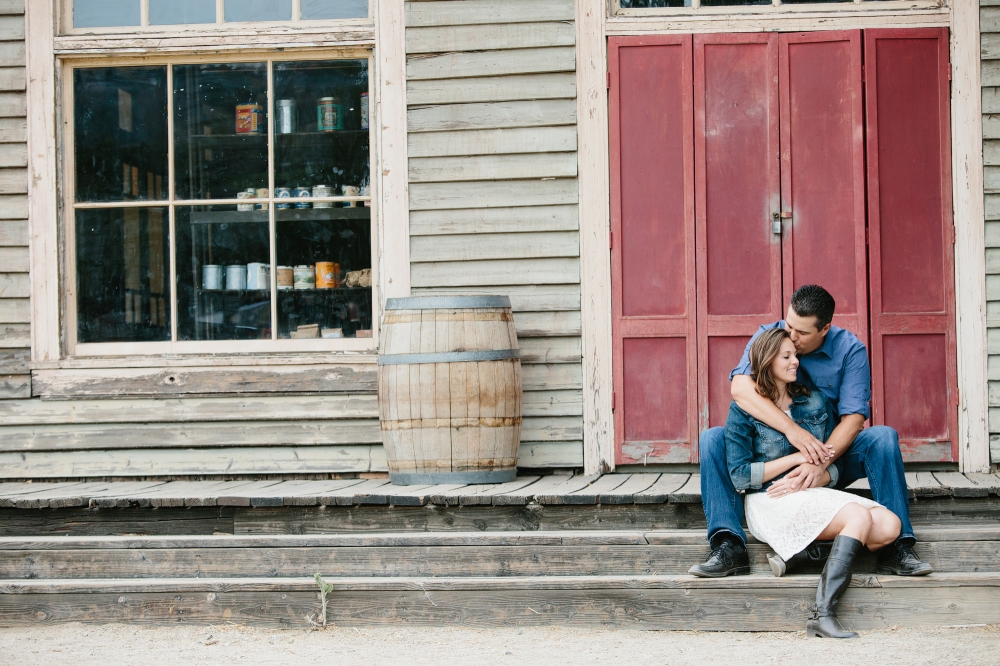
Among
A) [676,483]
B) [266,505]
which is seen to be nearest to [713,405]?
[676,483]

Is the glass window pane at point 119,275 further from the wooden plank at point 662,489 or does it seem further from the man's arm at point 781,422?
the man's arm at point 781,422

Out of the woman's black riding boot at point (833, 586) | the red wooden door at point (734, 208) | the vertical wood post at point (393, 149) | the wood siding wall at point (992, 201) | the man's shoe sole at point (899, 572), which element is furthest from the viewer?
the vertical wood post at point (393, 149)

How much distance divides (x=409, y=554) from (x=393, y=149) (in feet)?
6.56

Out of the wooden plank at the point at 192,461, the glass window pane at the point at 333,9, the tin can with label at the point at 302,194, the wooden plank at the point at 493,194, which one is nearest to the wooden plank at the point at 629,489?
the wooden plank at the point at 192,461

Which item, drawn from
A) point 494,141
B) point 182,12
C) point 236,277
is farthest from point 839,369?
point 182,12

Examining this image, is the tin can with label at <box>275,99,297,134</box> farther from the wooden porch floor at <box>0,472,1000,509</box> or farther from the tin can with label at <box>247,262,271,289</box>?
the wooden porch floor at <box>0,472,1000,509</box>

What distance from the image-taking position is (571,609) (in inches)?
145

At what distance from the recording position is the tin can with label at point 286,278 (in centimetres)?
504

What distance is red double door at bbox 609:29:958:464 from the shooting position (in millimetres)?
4758

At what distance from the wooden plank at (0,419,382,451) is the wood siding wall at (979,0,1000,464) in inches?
111

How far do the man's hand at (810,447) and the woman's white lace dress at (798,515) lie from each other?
0.34 ft

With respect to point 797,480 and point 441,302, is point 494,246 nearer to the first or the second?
point 441,302

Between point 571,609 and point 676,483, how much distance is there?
0.93 meters

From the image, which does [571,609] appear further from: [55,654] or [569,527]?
[55,654]
